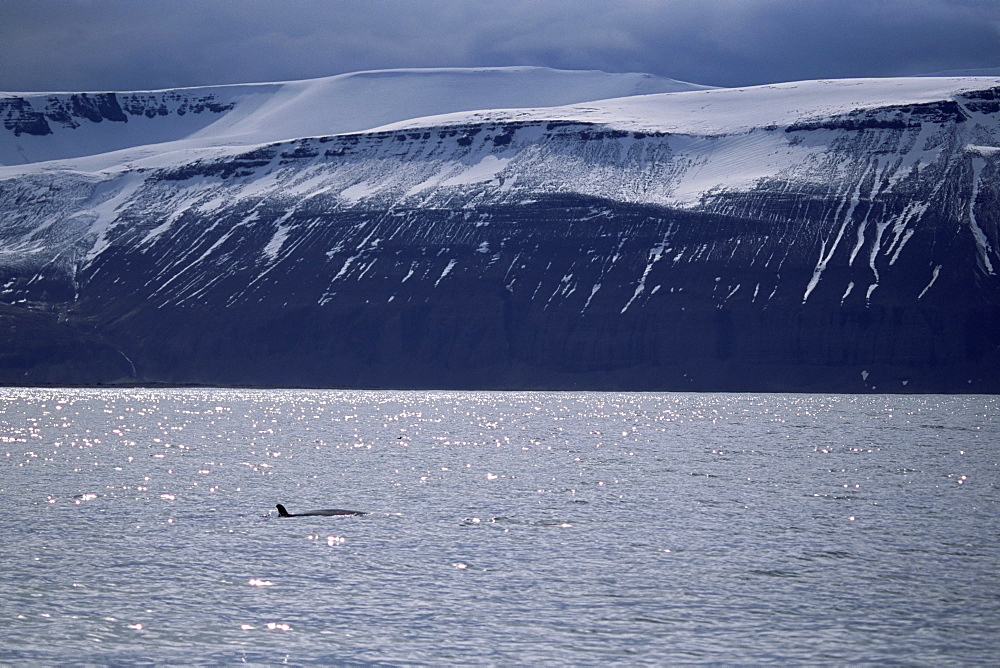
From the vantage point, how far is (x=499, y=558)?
52.9m

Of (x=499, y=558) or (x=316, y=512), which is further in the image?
(x=316, y=512)

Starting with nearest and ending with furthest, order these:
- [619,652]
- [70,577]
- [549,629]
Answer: [619,652], [549,629], [70,577]

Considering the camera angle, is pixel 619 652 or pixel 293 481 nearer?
pixel 619 652

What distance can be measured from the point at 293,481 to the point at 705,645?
50501mm

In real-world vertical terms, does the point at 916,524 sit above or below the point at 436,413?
below

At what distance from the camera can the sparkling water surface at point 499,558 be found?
127ft

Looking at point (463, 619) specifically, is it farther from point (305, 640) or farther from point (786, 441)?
point (786, 441)

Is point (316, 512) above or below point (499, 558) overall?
above

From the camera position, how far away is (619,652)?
37.6 metres

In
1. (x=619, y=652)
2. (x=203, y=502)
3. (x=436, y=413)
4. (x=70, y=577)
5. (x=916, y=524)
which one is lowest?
(x=619, y=652)

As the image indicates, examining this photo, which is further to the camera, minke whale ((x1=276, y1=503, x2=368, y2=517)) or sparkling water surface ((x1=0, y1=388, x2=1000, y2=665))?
minke whale ((x1=276, y1=503, x2=368, y2=517))

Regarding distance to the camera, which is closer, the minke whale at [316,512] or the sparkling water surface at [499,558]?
the sparkling water surface at [499,558]

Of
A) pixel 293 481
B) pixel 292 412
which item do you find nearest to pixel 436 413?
pixel 292 412

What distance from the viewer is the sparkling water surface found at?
127ft
